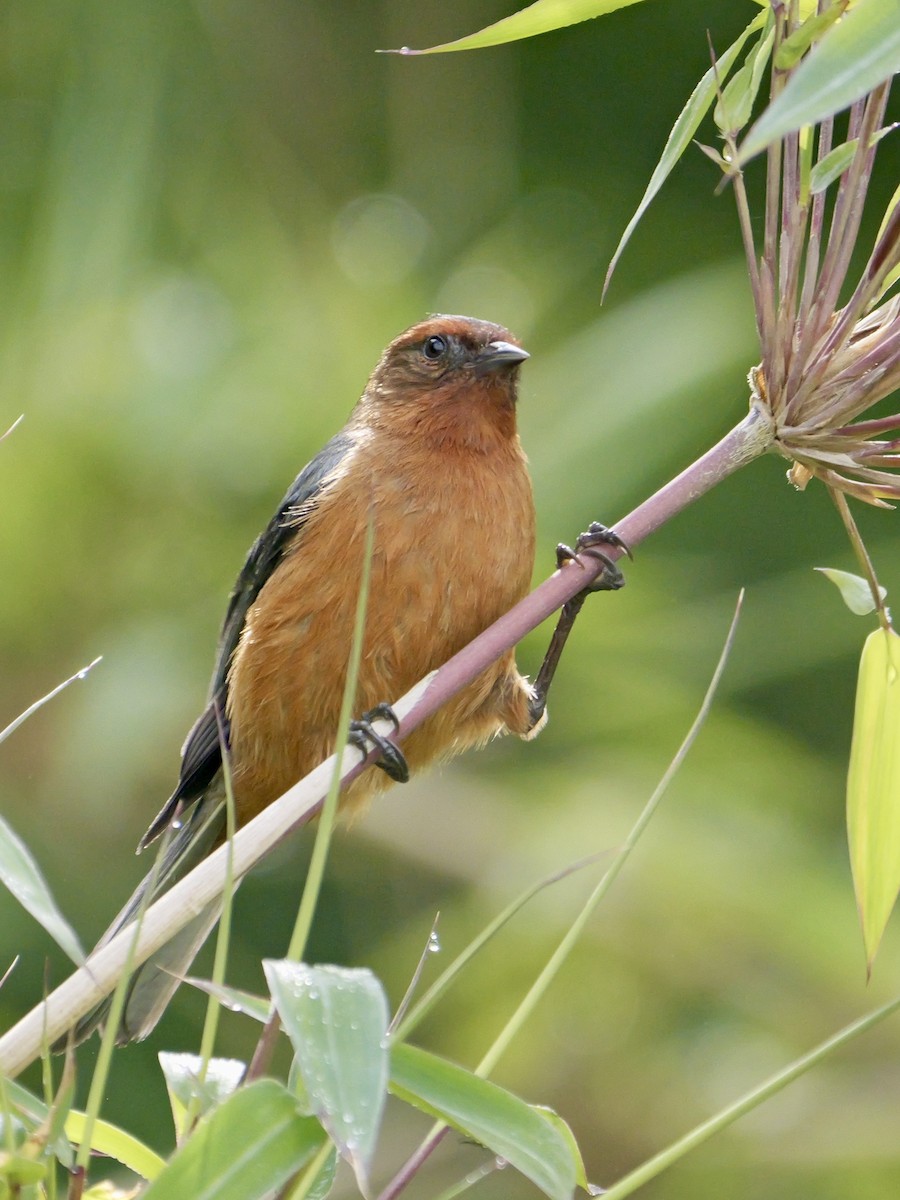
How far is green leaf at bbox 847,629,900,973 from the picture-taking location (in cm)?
203

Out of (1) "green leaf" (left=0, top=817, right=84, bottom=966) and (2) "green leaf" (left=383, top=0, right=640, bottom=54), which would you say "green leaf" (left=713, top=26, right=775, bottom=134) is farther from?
(1) "green leaf" (left=0, top=817, right=84, bottom=966)

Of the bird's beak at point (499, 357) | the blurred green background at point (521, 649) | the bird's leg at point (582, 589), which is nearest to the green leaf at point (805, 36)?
the bird's leg at point (582, 589)

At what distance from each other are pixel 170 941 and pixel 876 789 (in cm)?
169

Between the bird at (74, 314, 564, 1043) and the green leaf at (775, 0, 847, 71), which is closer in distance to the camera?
the green leaf at (775, 0, 847, 71)

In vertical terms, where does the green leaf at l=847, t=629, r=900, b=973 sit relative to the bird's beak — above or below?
below

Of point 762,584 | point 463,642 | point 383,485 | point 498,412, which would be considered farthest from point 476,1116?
point 762,584

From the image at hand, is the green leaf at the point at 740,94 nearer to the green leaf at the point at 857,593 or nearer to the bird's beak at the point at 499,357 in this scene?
the green leaf at the point at 857,593

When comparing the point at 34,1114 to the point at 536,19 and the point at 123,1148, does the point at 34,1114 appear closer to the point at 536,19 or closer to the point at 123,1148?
the point at 123,1148

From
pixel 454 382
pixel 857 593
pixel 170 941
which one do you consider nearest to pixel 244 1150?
pixel 857 593

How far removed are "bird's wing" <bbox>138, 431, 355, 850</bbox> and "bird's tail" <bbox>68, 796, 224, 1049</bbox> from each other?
67 mm

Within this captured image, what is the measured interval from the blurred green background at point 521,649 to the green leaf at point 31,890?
10.1 feet

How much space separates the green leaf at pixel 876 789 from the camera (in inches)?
79.7

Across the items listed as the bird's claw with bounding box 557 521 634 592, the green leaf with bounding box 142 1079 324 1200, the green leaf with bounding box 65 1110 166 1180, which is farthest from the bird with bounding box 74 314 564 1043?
the green leaf with bounding box 142 1079 324 1200

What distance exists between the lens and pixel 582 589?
2.77 metres
